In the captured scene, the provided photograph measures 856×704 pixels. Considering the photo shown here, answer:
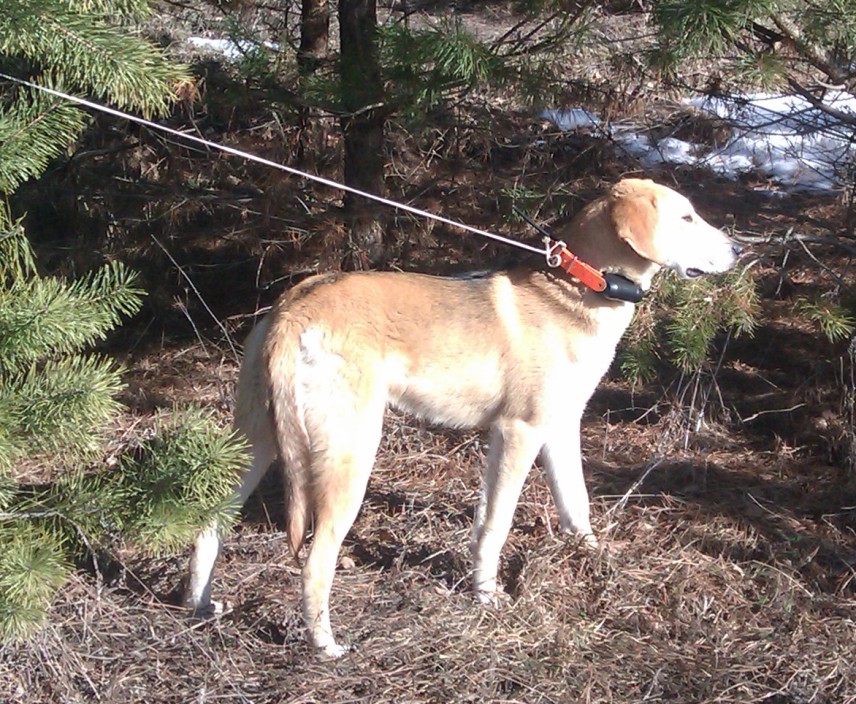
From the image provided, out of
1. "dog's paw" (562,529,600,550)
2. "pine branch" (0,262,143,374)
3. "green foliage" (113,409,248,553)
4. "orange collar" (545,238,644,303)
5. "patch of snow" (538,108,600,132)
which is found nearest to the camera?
"pine branch" (0,262,143,374)

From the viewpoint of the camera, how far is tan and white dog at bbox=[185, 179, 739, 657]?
389 centimetres

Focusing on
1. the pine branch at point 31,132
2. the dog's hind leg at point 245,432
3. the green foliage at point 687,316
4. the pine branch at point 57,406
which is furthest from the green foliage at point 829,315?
the pine branch at point 31,132

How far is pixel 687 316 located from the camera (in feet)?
14.6

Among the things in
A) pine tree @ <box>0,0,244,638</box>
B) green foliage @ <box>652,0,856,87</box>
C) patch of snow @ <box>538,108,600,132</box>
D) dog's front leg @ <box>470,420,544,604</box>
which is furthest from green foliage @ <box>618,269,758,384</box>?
patch of snow @ <box>538,108,600,132</box>

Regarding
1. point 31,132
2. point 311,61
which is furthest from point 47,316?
point 311,61

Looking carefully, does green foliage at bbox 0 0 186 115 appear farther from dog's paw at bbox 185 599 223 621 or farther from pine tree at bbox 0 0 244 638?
dog's paw at bbox 185 599 223 621

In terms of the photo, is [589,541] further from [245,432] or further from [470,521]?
[245,432]

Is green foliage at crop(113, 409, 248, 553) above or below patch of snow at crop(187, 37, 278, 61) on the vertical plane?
below

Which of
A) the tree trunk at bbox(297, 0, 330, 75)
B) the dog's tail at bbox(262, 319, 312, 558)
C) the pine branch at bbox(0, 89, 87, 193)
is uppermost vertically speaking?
the pine branch at bbox(0, 89, 87, 193)

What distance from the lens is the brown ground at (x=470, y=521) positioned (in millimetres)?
3658

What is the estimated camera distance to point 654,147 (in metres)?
6.92

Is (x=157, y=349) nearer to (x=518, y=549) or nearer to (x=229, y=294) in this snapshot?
(x=229, y=294)

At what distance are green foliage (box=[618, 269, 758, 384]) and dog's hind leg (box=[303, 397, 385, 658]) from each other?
1.44 m

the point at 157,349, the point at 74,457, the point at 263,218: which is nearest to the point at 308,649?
the point at 74,457
